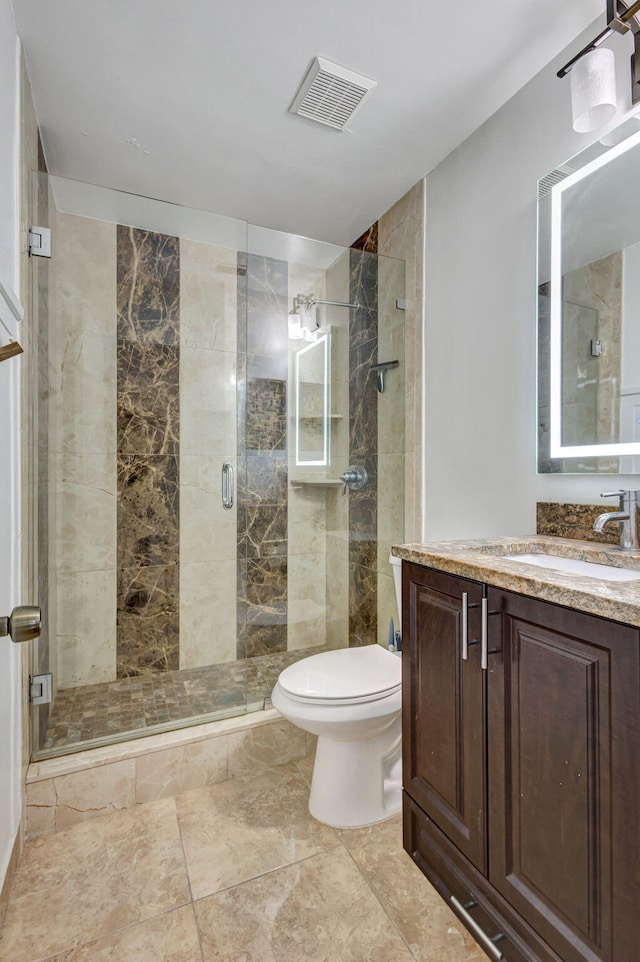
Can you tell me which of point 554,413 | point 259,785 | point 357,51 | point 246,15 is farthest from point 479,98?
point 259,785

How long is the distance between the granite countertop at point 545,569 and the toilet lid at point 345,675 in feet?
1.80

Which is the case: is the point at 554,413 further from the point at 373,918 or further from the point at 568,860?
the point at 373,918

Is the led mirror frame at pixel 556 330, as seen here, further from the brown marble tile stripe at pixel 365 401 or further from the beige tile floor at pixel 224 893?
the beige tile floor at pixel 224 893

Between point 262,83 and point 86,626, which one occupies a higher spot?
point 262,83

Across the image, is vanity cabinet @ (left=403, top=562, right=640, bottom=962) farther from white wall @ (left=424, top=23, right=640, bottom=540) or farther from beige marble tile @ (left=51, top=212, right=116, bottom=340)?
beige marble tile @ (left=51, top=212, right=116, bottom=340)

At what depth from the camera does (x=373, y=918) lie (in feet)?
3.94

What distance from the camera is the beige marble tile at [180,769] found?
165 centimetres

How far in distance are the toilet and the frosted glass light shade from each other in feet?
4.55

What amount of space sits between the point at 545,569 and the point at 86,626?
82.0 inches

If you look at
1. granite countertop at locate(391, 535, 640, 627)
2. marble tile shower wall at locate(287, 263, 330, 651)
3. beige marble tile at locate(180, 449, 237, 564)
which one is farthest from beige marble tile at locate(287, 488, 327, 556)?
granite countertop at locate(391, 535, 640, 627)

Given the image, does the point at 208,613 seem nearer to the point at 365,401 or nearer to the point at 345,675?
the point at 345,675

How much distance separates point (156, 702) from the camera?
2.03m

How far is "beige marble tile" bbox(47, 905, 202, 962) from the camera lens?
1.10 meters

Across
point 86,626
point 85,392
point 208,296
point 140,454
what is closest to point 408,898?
point 86,626
